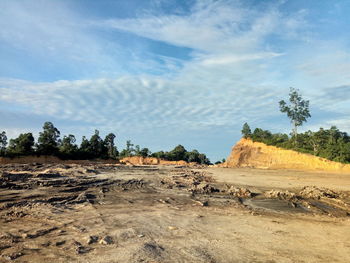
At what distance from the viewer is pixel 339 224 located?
9.02 metres

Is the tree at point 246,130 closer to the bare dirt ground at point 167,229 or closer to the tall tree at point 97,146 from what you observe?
the tall tree at point 97,146

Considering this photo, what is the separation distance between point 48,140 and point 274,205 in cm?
5928

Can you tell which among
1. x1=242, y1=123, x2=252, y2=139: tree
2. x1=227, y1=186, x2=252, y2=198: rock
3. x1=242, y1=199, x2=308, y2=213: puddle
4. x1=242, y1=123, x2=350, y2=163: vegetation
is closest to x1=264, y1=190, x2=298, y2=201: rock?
x1=242, y1=199, x2=308, y2=213: puddle

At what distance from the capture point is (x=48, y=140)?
62.3m

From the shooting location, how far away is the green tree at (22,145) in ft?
179

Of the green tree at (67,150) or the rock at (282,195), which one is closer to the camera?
the rock at (282,195)

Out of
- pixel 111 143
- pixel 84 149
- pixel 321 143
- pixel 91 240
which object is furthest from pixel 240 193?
pixel 111 143

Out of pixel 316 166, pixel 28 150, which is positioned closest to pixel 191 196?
pixel 316 166

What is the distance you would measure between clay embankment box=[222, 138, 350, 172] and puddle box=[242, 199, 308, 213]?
29.8 meters

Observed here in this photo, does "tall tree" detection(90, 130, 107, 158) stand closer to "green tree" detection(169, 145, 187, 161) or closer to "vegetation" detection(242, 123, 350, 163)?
"green tree" detection(169, 145, 187, 161)

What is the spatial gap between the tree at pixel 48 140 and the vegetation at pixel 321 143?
134 feet

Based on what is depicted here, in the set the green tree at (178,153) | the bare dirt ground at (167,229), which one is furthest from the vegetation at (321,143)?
the green tree at (178,153)

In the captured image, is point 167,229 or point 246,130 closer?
point 167,229

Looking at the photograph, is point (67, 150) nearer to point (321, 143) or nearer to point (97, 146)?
point (97, 146)
